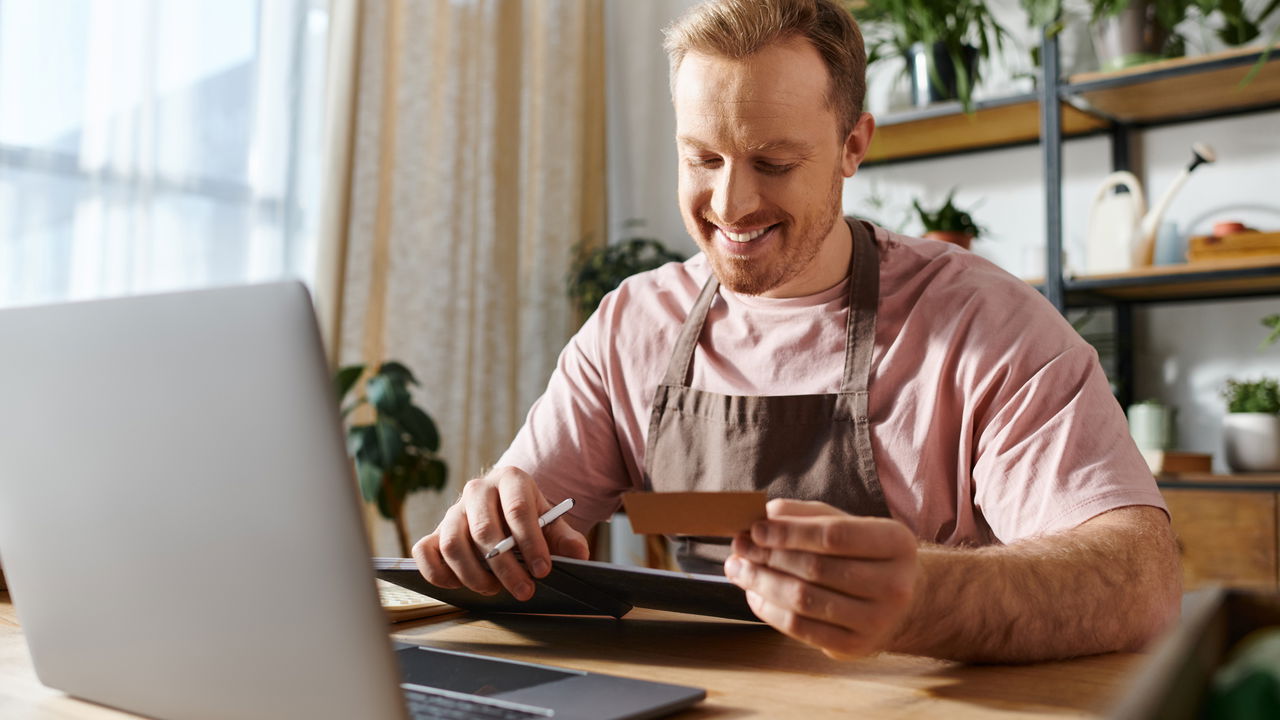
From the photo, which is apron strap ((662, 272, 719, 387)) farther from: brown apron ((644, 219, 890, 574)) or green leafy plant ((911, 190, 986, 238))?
green leafy plant ((911, 190, 986, 238))

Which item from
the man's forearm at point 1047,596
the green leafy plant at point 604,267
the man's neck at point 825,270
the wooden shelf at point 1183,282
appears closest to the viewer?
the man's forearm at point 1047,596

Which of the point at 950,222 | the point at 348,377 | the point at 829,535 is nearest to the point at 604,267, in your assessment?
the point at 348,377

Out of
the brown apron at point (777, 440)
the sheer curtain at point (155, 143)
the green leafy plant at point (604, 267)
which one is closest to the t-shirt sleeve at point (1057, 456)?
the brown apron at point (777, 440)

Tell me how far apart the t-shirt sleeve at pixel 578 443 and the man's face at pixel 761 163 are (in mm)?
238

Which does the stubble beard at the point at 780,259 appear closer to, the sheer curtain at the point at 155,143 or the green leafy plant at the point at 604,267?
the sheer curtain at the point at 155,143

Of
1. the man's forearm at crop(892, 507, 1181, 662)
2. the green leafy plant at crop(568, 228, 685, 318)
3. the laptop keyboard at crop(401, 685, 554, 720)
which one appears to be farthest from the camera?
the green leafy plant at crop(568, 228, 685, 318)

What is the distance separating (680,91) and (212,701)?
97 centimetres

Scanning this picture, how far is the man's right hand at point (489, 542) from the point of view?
0.93 m

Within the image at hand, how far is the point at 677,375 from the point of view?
1423 mm

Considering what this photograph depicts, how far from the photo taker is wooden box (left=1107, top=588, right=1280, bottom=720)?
313 millimetres

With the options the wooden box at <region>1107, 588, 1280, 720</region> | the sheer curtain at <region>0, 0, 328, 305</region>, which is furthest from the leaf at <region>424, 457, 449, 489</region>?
the wooden box at <region>1107, 588, 1280, 720</region>

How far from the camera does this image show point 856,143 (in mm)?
1473

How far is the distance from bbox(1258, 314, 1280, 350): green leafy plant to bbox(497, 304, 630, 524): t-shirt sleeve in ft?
5.53

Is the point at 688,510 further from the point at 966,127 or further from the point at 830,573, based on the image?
the point at 966,127
